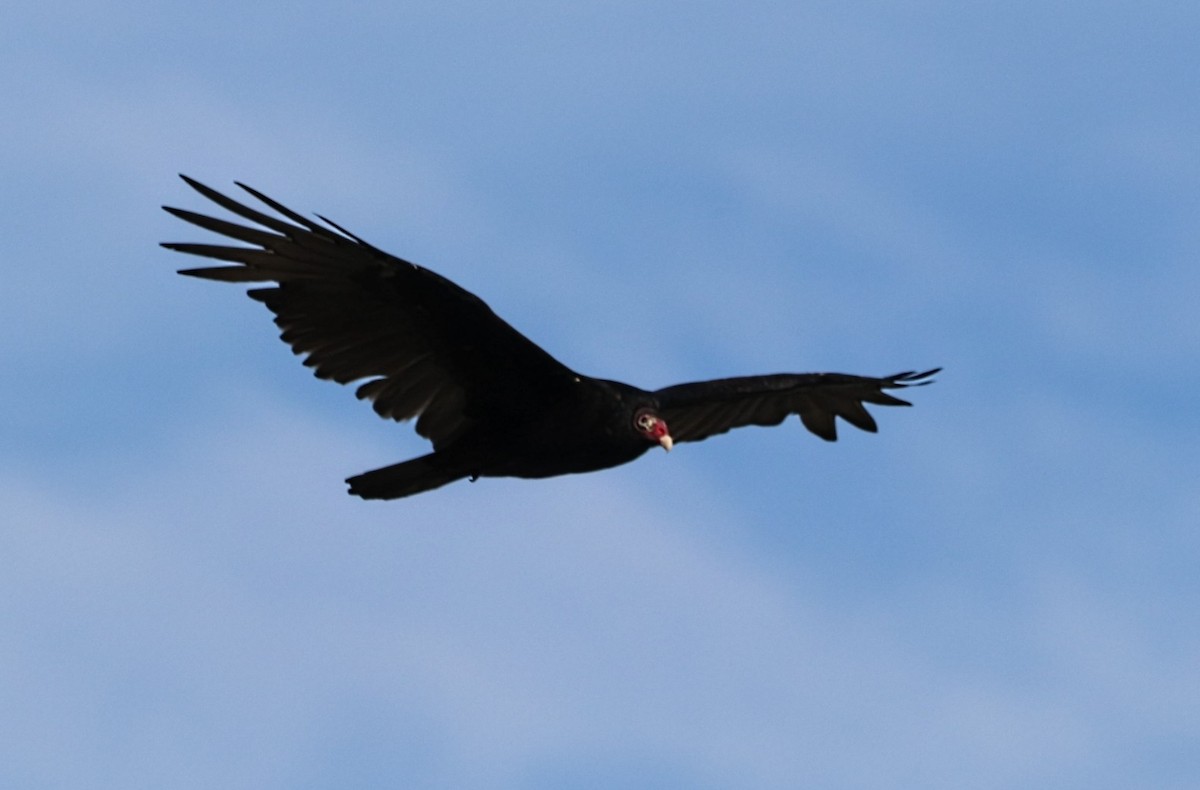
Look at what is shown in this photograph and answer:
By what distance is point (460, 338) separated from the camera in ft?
41.8

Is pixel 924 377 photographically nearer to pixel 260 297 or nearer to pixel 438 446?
pixel 438 446

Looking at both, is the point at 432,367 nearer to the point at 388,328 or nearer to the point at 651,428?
the point at 388,328

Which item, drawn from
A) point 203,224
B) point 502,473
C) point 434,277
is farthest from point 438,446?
point 203,224

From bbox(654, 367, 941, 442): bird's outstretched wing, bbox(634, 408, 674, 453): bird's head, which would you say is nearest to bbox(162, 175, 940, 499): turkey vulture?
bbox(634, 408, 674, 453): bird's head

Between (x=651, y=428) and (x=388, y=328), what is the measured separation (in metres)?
1.72

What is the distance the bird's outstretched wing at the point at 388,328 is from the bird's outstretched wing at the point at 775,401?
1.30 m

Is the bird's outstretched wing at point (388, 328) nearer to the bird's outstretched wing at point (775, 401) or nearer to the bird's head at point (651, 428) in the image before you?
the bird's head at point (651, 428)

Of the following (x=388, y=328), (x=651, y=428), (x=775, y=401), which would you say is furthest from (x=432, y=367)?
(x=775, y=401)

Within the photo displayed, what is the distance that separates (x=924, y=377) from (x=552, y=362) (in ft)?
10.9

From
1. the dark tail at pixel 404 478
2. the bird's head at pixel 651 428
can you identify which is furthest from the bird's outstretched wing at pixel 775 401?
the dark tail at pixel 404 478

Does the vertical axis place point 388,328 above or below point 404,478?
above

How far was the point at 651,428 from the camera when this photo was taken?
42.4 ft

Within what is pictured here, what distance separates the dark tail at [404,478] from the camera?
12.9 meters

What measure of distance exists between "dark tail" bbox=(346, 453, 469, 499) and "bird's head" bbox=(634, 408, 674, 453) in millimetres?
1128
